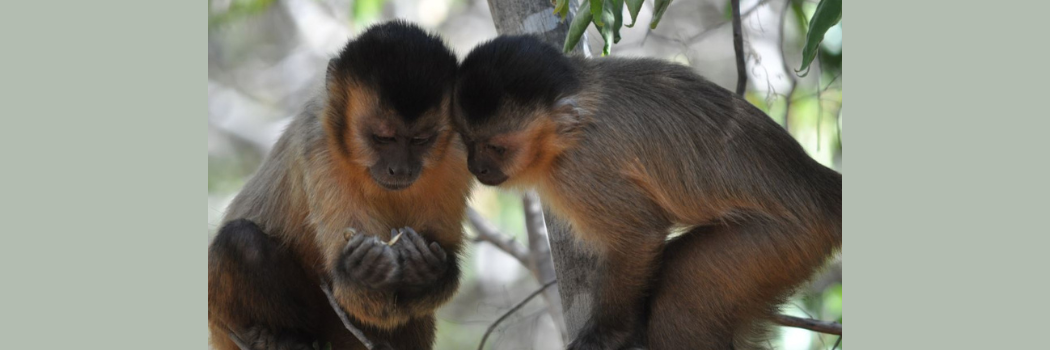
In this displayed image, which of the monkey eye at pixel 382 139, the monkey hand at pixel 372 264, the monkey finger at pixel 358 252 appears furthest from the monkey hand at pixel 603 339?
the monkey eye at pixel 382 139

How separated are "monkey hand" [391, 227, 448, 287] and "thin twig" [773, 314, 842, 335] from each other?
120cm

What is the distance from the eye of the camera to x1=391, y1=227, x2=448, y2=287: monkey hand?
9.77ft

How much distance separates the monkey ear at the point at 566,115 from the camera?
3080mm

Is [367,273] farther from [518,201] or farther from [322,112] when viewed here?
[518,201]

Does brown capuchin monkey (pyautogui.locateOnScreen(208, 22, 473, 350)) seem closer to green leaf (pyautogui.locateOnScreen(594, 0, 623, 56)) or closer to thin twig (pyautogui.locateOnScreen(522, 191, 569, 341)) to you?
green leaf (pyautogui.locateOnScreen(594, 0, 623, 56))

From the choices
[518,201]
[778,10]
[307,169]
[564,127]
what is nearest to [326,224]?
[307,169]

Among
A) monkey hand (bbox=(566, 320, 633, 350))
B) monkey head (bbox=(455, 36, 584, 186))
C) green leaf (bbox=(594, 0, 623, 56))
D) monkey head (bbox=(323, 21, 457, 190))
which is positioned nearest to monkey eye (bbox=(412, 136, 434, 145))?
monkey head (bbox=(323, 21, 457, 190))

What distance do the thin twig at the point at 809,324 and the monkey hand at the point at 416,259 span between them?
1.20 m

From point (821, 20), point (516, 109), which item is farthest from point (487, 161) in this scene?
point (821, 20)

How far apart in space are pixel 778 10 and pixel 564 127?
4.29ft

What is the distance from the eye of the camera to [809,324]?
136 inches

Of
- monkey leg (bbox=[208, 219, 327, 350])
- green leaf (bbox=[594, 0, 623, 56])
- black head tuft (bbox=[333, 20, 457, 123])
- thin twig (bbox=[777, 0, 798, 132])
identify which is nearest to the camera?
black head tuft (bbox=[333, 20, 457, 123])

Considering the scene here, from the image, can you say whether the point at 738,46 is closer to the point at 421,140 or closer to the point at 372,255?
the point at 421,140

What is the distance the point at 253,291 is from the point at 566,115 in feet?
3.97
